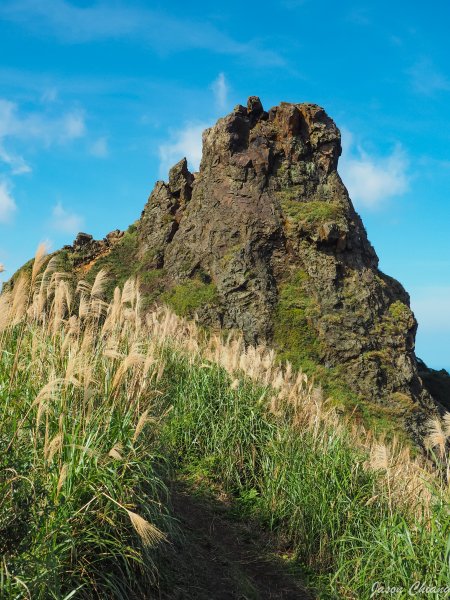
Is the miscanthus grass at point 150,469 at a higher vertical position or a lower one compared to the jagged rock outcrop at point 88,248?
lower

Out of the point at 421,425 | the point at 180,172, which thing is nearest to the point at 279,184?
the point at 180,172

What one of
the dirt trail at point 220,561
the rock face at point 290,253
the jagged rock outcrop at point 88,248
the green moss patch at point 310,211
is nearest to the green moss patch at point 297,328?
the rock face at point 290,253

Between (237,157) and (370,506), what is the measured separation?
18.2 m

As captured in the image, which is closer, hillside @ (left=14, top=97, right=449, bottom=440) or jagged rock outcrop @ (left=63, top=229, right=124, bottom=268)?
hillside @ (left=14, top=97, right=449, bottom=440)

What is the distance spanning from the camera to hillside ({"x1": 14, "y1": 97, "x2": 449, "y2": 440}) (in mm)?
18375

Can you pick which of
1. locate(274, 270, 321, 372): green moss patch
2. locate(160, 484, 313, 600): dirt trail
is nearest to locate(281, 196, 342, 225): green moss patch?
locate(274, 270, 321, 372): green moss patch

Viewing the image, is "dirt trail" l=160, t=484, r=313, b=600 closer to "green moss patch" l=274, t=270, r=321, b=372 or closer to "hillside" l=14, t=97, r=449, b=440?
"hillside" l=14, t=97, r=449, b=440

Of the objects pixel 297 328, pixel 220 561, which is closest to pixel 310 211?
pixel 297 328

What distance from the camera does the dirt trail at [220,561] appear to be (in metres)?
4.46

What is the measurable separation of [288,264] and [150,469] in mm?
16723

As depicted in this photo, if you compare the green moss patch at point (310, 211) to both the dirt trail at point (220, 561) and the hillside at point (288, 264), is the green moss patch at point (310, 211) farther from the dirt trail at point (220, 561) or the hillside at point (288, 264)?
the dirt trail at point (220, 561)

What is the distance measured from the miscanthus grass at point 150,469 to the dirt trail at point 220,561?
0.63ft

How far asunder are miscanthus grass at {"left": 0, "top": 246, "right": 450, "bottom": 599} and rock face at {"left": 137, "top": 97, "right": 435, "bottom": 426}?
36.0ft

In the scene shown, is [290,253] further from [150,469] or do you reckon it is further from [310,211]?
[150,469]
